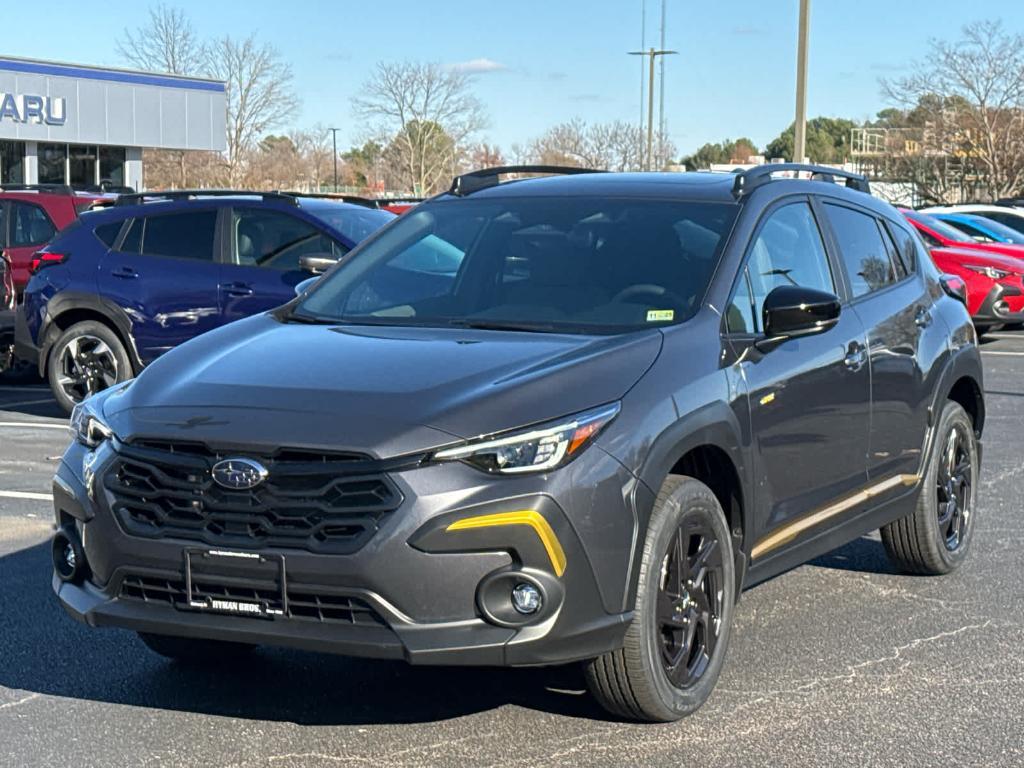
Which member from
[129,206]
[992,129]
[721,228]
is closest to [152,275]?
[129,206]

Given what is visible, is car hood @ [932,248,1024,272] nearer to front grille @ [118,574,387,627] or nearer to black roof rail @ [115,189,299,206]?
black roof rail @ [115,189,299,206]

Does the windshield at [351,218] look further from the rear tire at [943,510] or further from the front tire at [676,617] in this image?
the front tire at [676,617]

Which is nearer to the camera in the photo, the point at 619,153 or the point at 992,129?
the point at 992,129

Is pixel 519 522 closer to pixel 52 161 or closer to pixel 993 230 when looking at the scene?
pixel 993 230

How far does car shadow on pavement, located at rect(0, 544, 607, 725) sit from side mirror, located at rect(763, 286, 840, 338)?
4.41 feet

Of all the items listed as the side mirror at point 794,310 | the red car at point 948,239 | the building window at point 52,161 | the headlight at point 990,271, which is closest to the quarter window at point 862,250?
the side mirror at point 794,310

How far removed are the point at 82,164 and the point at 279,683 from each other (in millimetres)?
42488

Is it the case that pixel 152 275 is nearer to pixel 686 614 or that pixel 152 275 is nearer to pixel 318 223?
pixel 318 223

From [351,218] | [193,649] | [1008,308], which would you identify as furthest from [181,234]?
[1008,308]

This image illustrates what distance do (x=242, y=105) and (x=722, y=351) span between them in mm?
54978

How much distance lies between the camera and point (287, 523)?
4.15 meters

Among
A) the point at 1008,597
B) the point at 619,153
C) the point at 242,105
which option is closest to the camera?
the point at 1008,597

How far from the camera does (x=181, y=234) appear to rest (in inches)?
470

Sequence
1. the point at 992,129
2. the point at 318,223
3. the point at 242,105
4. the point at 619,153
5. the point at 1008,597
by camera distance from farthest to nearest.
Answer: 1. the point at 619,153
2. the point at 242,105
3. the point at 992,129
4. the point at 318,223
5. the point at 1008,597
